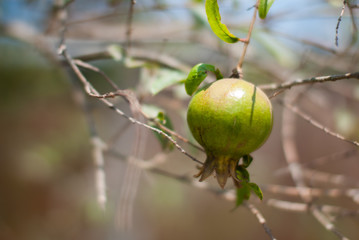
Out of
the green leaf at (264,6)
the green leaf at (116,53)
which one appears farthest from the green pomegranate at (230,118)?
the green leaf at (116,53)

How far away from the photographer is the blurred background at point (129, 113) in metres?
1.36

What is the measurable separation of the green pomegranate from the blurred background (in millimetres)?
249

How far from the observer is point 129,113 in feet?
12.0

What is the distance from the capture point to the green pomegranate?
600 mm

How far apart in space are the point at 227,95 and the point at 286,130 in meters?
0.84

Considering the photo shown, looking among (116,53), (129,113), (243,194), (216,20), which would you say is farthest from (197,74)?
(129,113)

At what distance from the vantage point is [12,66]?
276 centimetres

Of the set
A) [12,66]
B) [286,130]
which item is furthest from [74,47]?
[286,130]

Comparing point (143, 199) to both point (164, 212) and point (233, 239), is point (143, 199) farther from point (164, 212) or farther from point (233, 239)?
point (233, 239)

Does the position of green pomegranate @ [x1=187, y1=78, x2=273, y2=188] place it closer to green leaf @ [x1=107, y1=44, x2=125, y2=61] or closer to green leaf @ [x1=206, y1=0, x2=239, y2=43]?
green leaf @ [x1=206, y1=0, x2=239, y2=43]

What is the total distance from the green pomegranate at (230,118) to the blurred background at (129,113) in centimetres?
25

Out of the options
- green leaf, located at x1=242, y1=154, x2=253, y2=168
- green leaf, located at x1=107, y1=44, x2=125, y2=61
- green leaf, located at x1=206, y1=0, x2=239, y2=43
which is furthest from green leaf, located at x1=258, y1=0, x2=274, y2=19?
green leaf, located at x1=107, y1=44, x2=125, y2=61

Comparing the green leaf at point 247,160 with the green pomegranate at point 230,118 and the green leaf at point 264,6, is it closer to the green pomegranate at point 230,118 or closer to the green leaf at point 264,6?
the green pomegranate at point 230,118

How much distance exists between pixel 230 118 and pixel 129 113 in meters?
3.13
